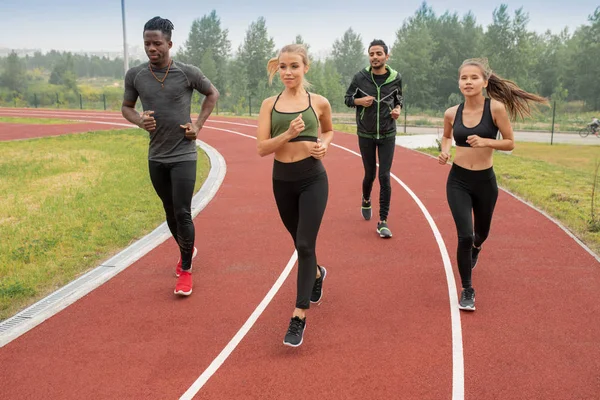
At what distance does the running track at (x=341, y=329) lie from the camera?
3674mm

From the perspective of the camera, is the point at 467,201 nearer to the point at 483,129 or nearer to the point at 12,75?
the point at 483,129

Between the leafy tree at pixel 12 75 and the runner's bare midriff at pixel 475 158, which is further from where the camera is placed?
the leafy tree at pixel 12 75

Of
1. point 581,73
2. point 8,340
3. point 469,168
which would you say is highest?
point 581,73

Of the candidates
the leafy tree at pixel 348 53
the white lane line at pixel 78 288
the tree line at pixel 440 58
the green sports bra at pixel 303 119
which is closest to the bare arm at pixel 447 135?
the green sports bra at pixel 303 119

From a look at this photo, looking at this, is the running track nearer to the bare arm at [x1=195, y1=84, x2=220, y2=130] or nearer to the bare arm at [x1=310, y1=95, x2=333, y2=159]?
the bare arm at [x1=310, y1=95, x2=333, y2=159]

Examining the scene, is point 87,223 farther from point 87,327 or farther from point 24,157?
point 24,157

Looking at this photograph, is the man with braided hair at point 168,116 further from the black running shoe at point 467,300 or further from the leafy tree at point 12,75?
the leafy tree at point 12,75

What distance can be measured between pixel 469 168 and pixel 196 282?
2.93m

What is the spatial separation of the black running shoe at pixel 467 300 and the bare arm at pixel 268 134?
2192 mm

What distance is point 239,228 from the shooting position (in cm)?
772

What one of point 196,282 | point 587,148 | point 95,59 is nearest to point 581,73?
point 587,148

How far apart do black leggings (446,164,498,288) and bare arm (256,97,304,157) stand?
6.01 ft

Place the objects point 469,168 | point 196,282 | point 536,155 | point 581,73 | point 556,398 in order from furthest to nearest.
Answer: point 581,73
point 536,155
point 196,282
point 469,168
point 556,398

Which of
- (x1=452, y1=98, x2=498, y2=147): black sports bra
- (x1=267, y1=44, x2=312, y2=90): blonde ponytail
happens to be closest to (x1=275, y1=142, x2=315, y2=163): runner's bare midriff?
(x1=267, y1=44, x2=312, y2=90): blonde ponytail
